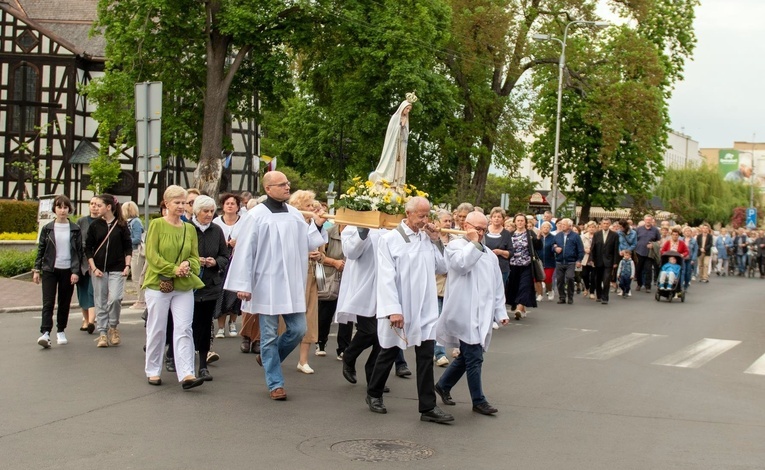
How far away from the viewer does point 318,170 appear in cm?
4662

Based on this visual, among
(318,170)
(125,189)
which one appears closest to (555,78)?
(318,170)

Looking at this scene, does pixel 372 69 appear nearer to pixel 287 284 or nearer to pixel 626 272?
pixel 626 272

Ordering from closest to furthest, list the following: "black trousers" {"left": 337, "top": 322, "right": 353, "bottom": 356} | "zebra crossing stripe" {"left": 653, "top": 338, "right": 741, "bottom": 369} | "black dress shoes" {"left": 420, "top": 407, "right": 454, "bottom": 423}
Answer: "black dress shoes" {"left": 420, "top": 407, "right": 454, "bottom": 423}
"black trousers" {"left": 337, "top": 322, "right": 353, "bottom": 356}
"zebra crossing stripe" {"left": 653, "top": 338, "right": 741, "bottom": 369}

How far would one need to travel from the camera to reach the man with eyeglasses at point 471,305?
9.16 meters

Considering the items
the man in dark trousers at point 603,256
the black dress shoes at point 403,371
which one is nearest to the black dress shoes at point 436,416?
the black dress shoes at point 403,371

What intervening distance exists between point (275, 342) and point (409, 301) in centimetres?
140

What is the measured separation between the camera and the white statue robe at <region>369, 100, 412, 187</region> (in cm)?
1452

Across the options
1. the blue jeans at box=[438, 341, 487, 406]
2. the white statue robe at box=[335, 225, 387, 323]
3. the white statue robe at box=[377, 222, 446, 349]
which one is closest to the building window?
the white statue robe at box=[335, 225, 387, 323]

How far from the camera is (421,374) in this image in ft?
28.7

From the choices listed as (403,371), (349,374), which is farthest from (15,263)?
(349,374)

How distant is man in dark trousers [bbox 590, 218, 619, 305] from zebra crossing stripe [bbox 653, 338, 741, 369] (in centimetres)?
683

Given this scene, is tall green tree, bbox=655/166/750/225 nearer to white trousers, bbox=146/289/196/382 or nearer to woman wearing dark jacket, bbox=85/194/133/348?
woman wearing dark jacket, bbox=85/194/133/348

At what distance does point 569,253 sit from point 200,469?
16.8m

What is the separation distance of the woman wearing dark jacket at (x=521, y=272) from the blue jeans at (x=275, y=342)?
8.93m
